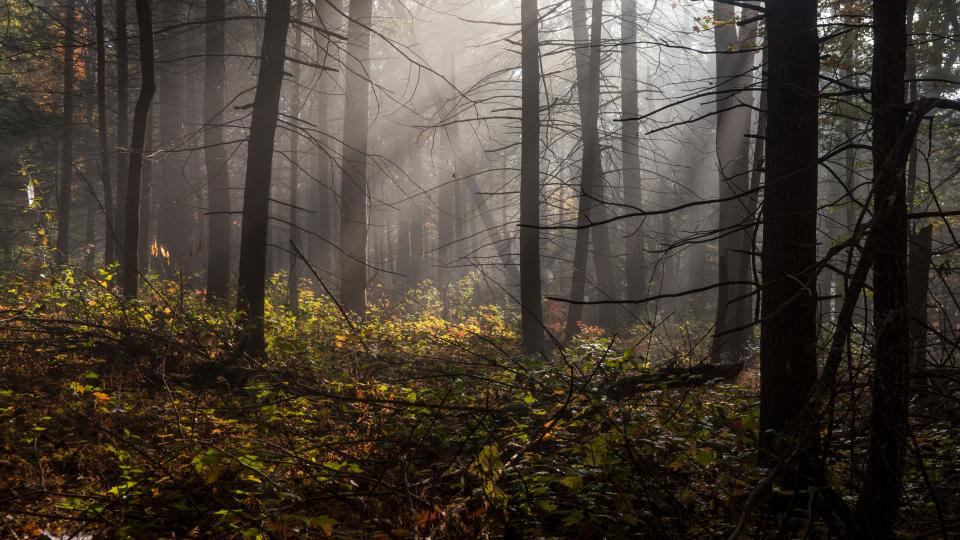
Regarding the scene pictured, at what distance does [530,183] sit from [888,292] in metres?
8.74

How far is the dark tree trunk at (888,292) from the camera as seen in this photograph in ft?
9.64

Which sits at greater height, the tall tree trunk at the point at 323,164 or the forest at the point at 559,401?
the tall tree trunk at the point at 323,164

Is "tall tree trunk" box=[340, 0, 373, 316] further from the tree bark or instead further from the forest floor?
the tree bark

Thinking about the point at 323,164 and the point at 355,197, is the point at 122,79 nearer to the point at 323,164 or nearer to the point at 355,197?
the point at 355,197

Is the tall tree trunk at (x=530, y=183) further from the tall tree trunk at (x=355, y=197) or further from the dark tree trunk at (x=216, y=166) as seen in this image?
the dark tree trunk at (x=216, y=166)

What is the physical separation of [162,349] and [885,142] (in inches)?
295

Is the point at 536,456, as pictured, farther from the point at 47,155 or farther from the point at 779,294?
the point at 47,155

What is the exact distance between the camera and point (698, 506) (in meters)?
4.25

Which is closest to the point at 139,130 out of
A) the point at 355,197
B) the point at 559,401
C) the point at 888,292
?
the point at 355,197

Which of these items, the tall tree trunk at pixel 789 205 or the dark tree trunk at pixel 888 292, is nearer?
the dark tree trunk at pixel 888 292

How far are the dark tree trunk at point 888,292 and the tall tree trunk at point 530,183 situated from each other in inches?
317

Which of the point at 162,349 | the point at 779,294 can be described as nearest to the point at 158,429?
the point at 162,349

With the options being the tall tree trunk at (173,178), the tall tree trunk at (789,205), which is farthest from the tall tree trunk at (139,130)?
the tall tree trunk at (173,178)

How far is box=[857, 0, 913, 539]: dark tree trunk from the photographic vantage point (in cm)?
294
